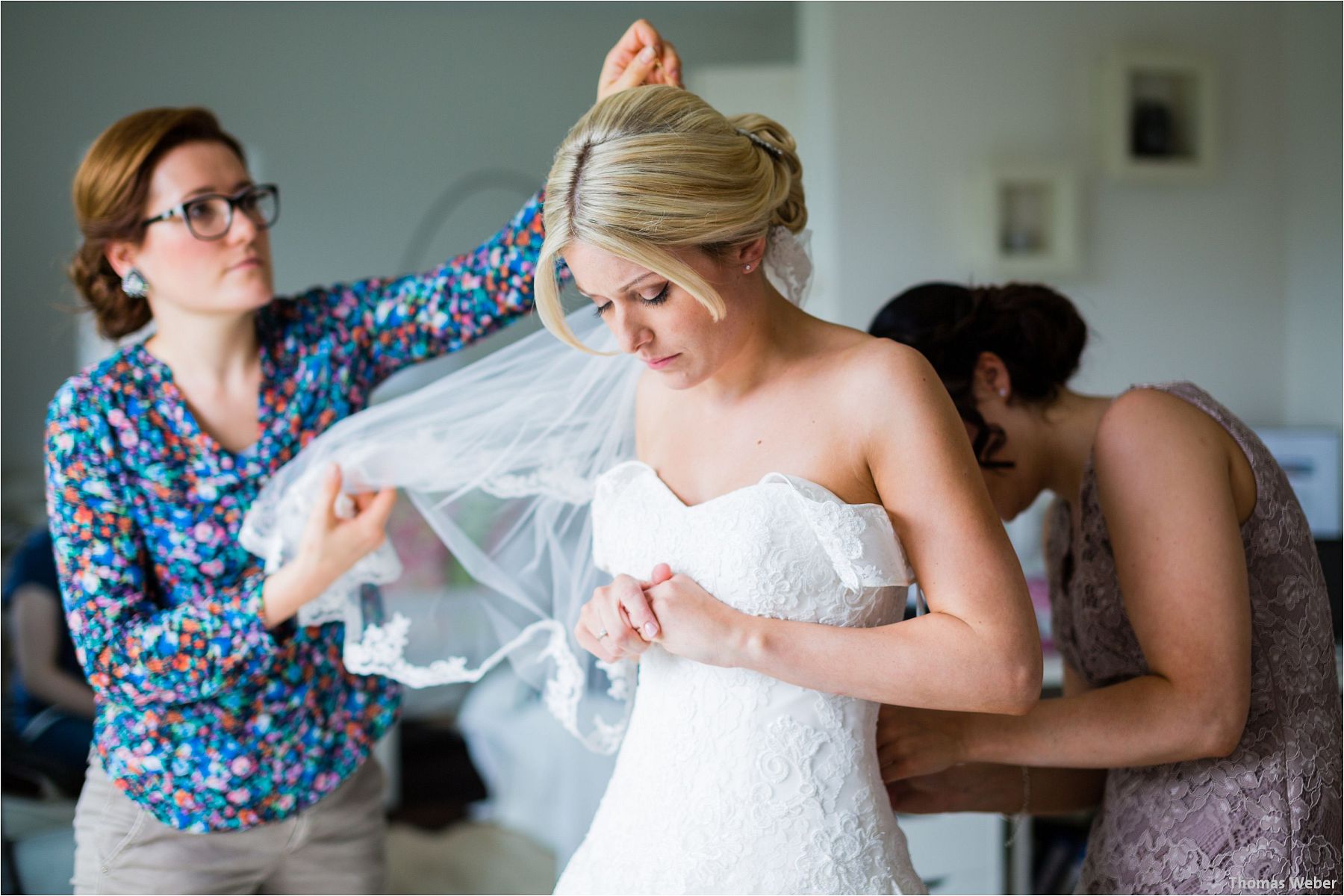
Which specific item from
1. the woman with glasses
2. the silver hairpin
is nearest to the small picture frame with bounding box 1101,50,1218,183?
the woman with glasses

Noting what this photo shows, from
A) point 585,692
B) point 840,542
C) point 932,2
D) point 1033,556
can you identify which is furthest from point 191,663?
point 932,2

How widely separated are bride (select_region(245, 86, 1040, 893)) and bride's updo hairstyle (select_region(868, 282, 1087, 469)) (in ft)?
0.88

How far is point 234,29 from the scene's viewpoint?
18.3ft

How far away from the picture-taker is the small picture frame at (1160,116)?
345 centimetres

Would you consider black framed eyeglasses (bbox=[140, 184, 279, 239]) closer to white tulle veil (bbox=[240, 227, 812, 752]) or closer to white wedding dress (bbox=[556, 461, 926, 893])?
white tulle veil (bbox=[240, 227, 812, 752])

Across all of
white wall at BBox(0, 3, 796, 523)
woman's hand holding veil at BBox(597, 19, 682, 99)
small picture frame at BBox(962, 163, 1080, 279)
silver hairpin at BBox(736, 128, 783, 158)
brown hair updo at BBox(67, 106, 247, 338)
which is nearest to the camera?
silver hairpin at BBox(736, 128, 783, 158)

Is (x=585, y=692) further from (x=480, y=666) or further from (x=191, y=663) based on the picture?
(x=191, y=663)

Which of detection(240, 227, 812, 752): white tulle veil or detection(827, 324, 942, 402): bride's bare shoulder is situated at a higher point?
detection(827, 324, 942, 402): bride's bare shoulder

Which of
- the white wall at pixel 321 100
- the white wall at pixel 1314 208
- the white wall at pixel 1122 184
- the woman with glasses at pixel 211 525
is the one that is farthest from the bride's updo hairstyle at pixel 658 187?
A: the white wall at pixel 321 100

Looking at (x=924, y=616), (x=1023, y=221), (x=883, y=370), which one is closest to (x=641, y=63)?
(x=883, y=370)

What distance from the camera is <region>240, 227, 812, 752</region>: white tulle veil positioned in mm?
1607

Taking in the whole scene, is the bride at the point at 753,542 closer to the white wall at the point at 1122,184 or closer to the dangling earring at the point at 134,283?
the dangling earring at the point at 134,283

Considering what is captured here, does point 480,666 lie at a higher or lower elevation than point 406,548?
lower

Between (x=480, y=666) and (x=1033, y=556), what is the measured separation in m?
2.15
